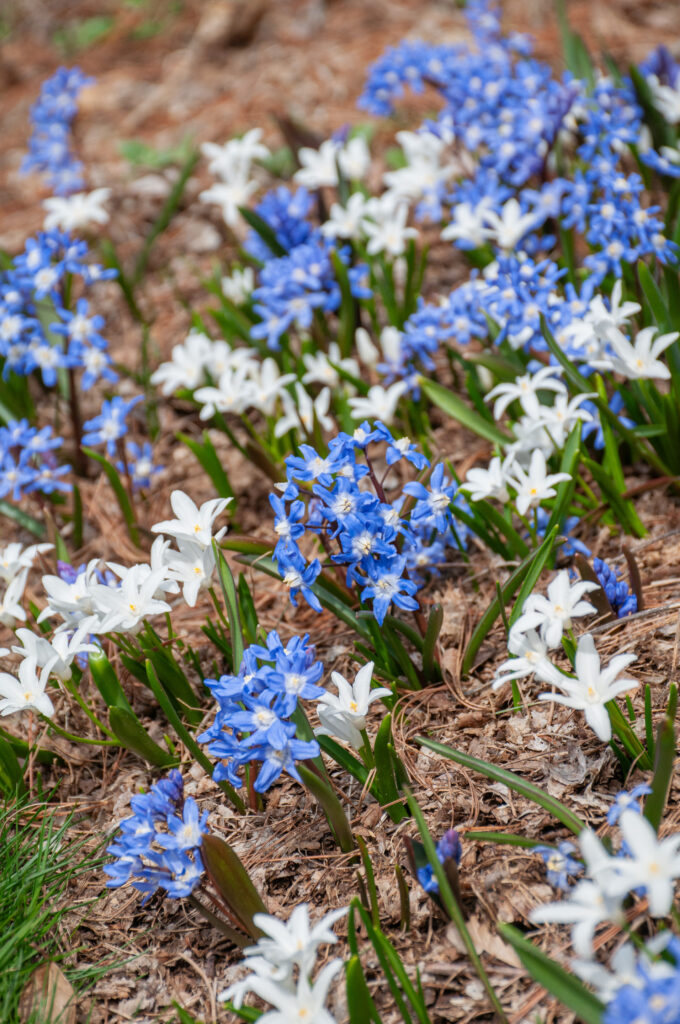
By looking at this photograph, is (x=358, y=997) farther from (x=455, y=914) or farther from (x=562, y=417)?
(x=562, y=417)

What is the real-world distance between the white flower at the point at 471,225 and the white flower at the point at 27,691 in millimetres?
2318

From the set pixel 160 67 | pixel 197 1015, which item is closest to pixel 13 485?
pixel 197 1015

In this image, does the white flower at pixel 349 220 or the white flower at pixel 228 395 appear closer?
the white flower at pixel 228 395

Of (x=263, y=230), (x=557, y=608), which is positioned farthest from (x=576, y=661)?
(x=263, y=230)

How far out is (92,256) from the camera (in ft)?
15.3

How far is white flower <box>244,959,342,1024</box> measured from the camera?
1561 millimetres

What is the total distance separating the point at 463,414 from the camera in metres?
2.98

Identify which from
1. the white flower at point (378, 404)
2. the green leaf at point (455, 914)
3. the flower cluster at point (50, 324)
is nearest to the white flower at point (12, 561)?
the flower cluster at point (50, 324)

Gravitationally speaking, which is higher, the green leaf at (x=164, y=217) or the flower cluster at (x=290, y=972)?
the green leaf at (x=164, y=217)

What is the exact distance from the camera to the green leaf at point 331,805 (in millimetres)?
1843

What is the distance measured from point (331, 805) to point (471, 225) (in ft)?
7.96

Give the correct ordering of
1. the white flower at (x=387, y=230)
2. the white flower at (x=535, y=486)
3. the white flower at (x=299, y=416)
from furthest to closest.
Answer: the white flower at (x=387, y=230), the white flower at (x=299, y=416), the white flower at (x=535, y=486)

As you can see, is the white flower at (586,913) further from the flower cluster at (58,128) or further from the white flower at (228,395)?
the flower cluster at (58,128)

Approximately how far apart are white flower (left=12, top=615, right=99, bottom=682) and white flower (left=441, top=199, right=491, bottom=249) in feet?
7.12
